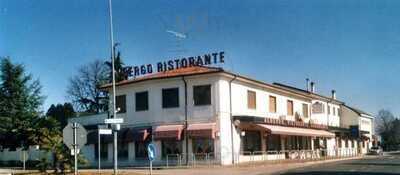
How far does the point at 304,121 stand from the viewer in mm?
59406

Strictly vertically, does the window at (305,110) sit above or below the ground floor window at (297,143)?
above

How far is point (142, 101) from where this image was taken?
1839 inches

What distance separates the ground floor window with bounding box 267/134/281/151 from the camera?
50.6 metres

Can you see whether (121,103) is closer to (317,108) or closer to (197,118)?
(197,118)

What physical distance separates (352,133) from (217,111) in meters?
42.1

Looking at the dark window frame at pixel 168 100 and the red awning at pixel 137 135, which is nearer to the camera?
the red awning at pixel 137 135

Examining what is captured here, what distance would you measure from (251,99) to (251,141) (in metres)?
3.26

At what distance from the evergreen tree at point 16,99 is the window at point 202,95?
21.6 m

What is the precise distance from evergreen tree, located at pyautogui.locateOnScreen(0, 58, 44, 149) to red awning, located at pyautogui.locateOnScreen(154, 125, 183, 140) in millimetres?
19602

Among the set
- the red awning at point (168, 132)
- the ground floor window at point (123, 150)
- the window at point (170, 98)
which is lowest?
the ground floor window at point (123, 150)

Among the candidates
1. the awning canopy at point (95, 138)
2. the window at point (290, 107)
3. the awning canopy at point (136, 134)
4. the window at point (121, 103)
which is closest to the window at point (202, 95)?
the awning canopy at point (136, 134)

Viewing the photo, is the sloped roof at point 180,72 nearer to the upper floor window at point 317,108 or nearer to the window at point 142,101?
the window at point 142,101

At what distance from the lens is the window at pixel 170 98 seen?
44.8m

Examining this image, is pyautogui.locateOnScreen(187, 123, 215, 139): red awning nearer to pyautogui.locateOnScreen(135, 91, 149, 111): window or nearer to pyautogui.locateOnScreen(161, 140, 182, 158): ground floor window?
pyautogui.locateOnScreen(161, 140, 182, 158): ground floor window
